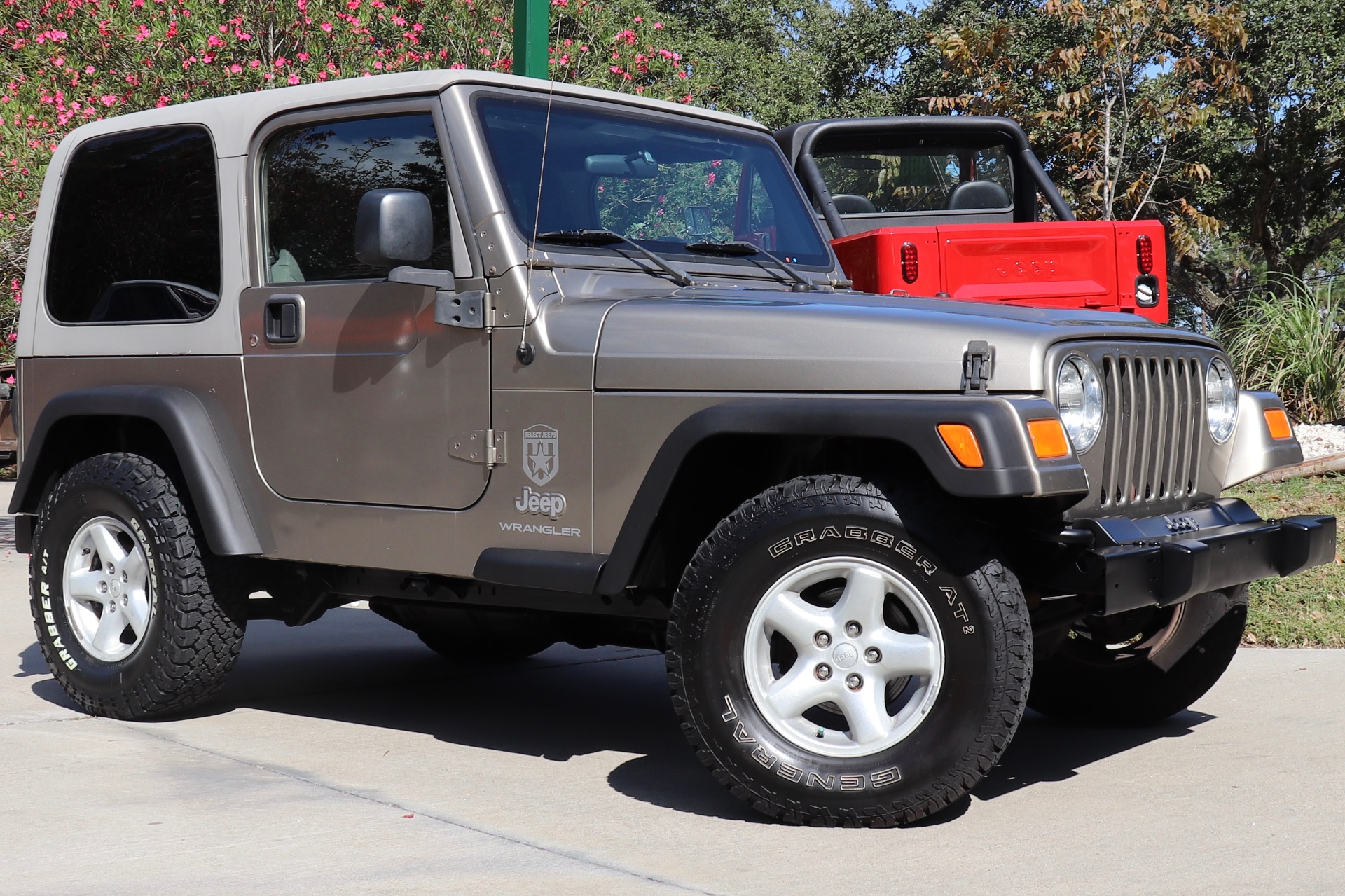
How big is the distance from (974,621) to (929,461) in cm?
43

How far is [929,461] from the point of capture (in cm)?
368

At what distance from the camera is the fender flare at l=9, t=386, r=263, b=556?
4.96 meters

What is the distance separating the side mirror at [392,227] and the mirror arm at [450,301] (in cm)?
8

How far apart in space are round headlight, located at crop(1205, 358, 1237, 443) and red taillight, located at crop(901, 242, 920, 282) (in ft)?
11.3

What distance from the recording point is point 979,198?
366 inches

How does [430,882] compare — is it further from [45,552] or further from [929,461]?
[45,552]

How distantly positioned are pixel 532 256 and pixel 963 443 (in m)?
1.50

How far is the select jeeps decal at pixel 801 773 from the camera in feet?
12.7

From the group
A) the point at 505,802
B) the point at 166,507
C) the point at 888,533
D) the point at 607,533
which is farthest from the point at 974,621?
the point at 166,507

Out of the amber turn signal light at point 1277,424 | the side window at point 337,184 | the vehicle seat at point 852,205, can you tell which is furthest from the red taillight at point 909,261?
the side window at point 337,184

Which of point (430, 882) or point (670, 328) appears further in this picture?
point (670, 328)

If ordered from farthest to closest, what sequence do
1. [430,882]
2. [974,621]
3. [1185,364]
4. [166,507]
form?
[166,507], [1185,364], [974,621], [430,882]

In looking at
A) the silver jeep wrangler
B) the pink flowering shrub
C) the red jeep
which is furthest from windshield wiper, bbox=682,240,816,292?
the pink flowering shrub

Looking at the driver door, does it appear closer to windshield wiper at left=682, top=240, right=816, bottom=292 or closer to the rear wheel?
windshield wiper at left=682, top=240, right=816, bottom=292
